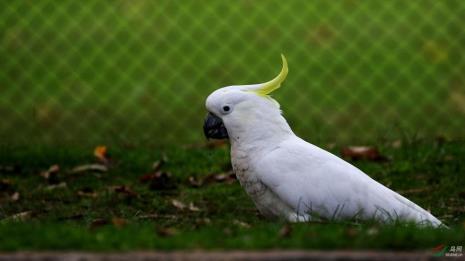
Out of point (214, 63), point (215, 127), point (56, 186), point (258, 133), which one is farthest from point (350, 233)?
point (214, 63)

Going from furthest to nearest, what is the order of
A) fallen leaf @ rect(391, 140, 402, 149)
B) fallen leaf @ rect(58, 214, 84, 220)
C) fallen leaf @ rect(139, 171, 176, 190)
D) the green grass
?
fallen leaf @ rect(391, 140, 402, 149) → fallen leaf @ rect(139, 171, 176, 190) → fallen leaf @ rect(58, 214, 84, 220) → the green grass

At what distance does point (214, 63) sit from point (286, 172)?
4.69m

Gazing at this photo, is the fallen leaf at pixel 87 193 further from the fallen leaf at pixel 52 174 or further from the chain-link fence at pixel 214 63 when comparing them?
the chain-link fence at pixel 214 63

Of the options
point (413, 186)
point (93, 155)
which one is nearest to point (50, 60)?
point (93, 155)

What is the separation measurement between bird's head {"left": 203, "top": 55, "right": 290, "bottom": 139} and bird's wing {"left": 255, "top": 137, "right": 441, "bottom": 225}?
219mm

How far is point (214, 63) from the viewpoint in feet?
29.2

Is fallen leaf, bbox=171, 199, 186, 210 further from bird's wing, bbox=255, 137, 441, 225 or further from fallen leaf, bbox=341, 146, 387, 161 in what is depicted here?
fallen leaf, bbox=341, 146, 387, 161

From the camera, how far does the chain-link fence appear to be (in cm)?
789

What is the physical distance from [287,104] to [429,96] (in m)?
1.32

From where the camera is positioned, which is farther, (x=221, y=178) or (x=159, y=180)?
(x=221, y=178)

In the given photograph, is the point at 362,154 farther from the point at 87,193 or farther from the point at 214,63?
the point at 214,63

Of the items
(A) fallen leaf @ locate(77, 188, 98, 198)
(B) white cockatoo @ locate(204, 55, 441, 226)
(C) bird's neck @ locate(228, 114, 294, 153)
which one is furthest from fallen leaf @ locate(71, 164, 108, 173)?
(C) bird's neck @ locate(228, 114, 294, 153)

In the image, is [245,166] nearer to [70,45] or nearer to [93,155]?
[93,155]

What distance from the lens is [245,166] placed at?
4469mm
